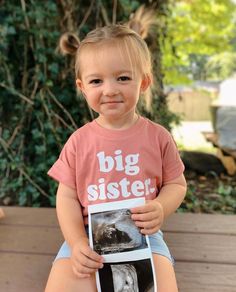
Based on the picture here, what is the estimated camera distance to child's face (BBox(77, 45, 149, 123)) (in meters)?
1.17

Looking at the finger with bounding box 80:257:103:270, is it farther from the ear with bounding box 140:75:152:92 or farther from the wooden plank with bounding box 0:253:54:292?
the ear with bounding box 140:75:152:92

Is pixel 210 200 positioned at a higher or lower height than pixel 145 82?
lower

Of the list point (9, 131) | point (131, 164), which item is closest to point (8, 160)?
point (9, 131)

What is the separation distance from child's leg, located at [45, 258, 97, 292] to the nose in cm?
48

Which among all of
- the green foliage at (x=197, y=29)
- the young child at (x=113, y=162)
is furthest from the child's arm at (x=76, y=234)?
the green foliage at (x=197, y=29)

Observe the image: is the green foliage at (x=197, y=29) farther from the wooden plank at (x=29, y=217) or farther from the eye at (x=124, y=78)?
the eye at (x=124, y=78)

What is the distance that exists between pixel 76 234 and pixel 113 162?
8.8 inches

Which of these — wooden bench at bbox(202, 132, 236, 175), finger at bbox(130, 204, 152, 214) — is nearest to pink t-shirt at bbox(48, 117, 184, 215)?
finger at bbox(130, 204, 152, 214)

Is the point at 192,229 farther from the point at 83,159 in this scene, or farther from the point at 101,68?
the point at 101,68

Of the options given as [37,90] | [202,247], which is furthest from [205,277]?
[37,90]

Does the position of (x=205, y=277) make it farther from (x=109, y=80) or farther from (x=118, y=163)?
(x=109, y=80)

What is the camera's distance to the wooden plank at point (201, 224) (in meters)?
1.72

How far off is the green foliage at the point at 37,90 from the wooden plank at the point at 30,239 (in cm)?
67

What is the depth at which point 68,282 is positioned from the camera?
3.73ft
